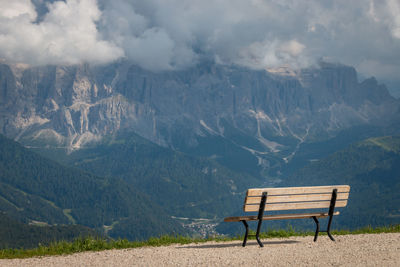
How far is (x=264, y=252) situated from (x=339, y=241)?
446cm

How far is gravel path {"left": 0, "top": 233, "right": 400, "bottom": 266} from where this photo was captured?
1648 cm

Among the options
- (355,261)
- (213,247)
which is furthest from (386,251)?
(213,247)

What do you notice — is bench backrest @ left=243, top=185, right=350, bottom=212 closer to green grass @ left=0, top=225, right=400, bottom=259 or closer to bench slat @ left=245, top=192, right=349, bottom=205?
bench slat @ left=245, top=192, right=349, bottom=205

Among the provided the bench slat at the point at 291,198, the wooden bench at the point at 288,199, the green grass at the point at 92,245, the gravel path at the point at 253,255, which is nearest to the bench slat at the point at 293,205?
the wooden bench at the point at 288,199

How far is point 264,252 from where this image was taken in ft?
59.2

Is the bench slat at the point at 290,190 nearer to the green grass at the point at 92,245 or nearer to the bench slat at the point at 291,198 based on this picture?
the bench slat at the point at 291,198

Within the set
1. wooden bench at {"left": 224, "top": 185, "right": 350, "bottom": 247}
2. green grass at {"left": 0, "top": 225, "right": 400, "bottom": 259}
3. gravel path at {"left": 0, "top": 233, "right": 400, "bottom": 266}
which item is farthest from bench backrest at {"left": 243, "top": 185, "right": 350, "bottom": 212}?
green grass at {"left": 0, "top": 225, "right": 400, "bottom": 259}

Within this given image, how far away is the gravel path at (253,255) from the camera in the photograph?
1648cm

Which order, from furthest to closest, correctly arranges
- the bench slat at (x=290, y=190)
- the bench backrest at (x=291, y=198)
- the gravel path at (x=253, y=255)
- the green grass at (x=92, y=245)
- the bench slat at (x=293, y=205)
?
the green grass at (x=92, y=245), the bench slat at (x=293, y=205), the bench backrest at (x=291, y=198), the bench slat at (x=290, y=190), the gravel path at (x=253, y=255)

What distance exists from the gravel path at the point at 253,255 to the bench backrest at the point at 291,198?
6.21 ft

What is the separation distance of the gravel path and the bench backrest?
1.89m

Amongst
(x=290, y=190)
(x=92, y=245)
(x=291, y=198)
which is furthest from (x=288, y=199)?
(x=92, y=245)

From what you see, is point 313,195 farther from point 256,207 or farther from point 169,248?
point 169,248

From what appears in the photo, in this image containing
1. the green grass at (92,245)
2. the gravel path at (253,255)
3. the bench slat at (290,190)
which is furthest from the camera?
the green grass at (92,245)
